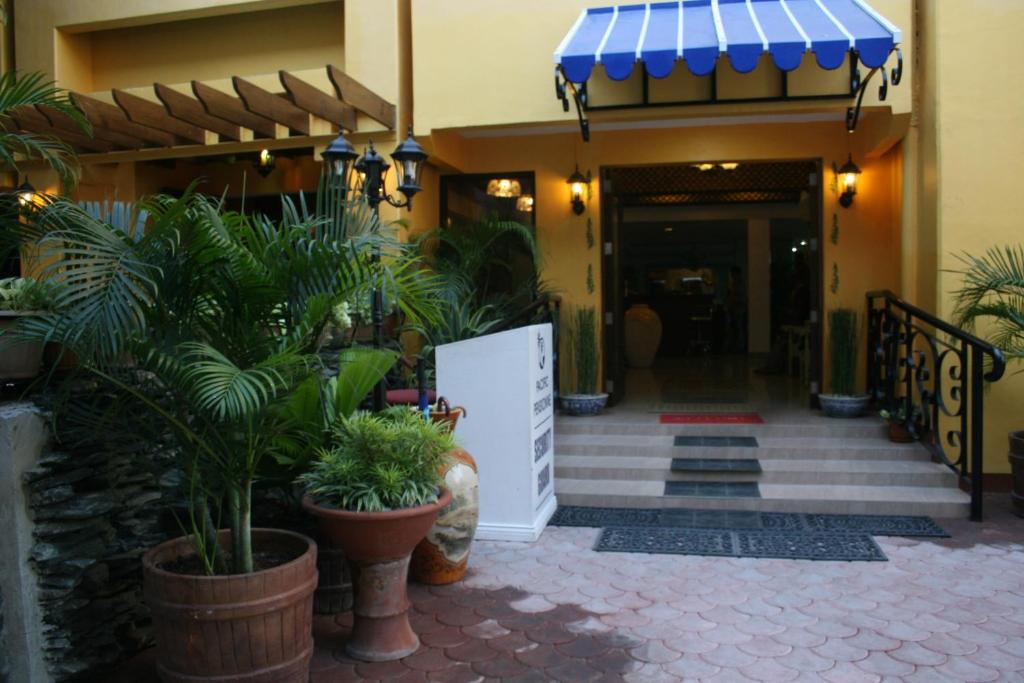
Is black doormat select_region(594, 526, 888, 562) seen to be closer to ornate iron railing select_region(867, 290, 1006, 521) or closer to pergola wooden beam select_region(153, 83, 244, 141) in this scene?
ornate iron railing select_region(867, 290, 1006, 521)

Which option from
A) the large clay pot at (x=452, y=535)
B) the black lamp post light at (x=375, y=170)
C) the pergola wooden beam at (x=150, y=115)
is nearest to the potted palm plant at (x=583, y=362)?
the black lamp post light at (x=375, y=170)

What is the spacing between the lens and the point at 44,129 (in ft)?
23.6

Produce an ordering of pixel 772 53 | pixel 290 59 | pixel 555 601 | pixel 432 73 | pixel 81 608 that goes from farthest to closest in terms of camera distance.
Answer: pixel 290 59
pixel 432 73
pixel 772 53
pixel 555 601
pixel 81 608

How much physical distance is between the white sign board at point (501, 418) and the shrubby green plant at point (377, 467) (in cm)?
157

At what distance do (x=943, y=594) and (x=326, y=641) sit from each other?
10.4 ft

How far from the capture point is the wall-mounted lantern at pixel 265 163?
28.9ft

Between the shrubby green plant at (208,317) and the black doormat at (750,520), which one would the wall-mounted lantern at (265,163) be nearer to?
the black doormat at (750,520)

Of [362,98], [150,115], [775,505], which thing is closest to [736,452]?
[775,505]

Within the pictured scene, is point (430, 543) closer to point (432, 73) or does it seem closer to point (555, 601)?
point (555, 601)

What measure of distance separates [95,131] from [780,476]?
20.4 ft

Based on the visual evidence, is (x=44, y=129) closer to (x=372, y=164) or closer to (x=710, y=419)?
(x=372, y=164)

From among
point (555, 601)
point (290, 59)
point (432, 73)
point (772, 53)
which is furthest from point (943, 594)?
point (290, 59)

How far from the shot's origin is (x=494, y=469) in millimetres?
5605

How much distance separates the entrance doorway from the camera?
8734 mm
